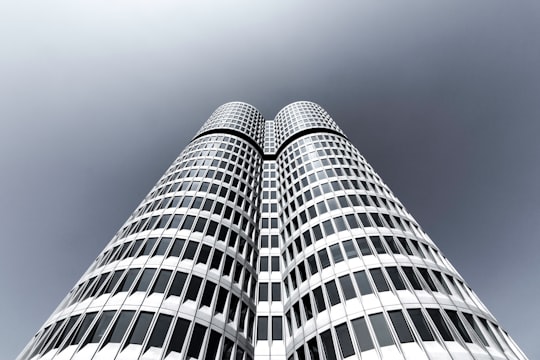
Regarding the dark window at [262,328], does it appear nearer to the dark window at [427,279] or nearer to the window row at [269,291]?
the window row at [269,291]

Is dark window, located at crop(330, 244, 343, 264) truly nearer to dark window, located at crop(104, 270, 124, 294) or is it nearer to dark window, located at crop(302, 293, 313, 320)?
A: dark window, located at crop(302, 293, 313, 320)

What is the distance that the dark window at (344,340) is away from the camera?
20.5m

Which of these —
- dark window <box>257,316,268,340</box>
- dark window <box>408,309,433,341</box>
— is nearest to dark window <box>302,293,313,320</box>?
dark window <box>257,316,268,340</box>

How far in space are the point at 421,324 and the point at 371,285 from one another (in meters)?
4.72

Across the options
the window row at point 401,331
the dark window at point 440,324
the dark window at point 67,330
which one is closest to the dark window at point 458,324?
the window row at point 401,331

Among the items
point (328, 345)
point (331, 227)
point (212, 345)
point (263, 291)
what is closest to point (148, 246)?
point (212, 345)

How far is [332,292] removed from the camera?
25.8 m

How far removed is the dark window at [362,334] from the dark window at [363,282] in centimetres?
273

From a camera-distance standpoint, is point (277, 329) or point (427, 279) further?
point (277, 329)

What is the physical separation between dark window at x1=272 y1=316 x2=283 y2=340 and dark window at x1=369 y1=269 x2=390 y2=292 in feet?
37.2

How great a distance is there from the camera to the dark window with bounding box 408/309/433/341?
19.5 m

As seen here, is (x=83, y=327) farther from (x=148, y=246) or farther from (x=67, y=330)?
(x=148, y=246)

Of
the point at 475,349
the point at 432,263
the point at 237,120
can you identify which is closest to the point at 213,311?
the point at 475,349

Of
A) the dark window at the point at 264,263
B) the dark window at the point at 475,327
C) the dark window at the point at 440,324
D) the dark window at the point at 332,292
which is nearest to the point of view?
the dark window at the point at 440,324
